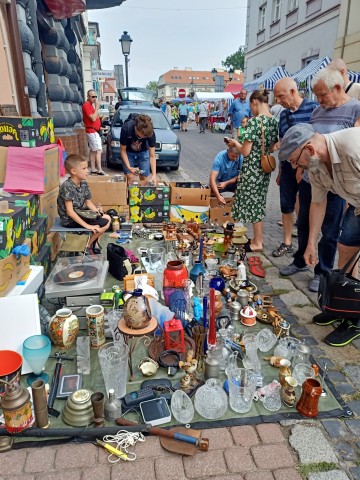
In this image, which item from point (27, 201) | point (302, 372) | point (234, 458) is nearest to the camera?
point (234, 458)

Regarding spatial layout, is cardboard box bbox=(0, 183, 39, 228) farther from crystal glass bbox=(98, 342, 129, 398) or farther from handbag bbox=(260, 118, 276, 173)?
handbag bbox=(260, 118, 276, 173)

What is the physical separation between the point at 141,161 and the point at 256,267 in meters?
3.04

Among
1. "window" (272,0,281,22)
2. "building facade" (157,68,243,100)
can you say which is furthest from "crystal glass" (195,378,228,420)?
"building facade" (157,68,243,100)

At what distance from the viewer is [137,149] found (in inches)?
235

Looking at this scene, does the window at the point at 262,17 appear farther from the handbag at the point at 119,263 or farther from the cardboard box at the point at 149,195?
the handbag at the point at 119,263

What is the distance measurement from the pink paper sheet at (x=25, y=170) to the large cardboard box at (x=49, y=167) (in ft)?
0.26

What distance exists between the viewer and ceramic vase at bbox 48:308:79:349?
2740 millimetres

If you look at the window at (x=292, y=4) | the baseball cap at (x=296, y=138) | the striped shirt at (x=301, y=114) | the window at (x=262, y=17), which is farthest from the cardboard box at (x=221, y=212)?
the window at (x=262, y=17)

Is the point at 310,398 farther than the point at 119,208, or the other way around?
the point at 119,208

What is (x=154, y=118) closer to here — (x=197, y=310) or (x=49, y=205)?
(x=49, y=205)

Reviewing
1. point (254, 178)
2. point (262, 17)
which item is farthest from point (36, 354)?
point (262, 17)

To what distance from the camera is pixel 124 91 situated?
13336 mm

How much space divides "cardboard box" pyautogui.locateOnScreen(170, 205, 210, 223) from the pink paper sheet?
2277 millimetres

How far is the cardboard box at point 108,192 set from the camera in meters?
Answer: 5.53
